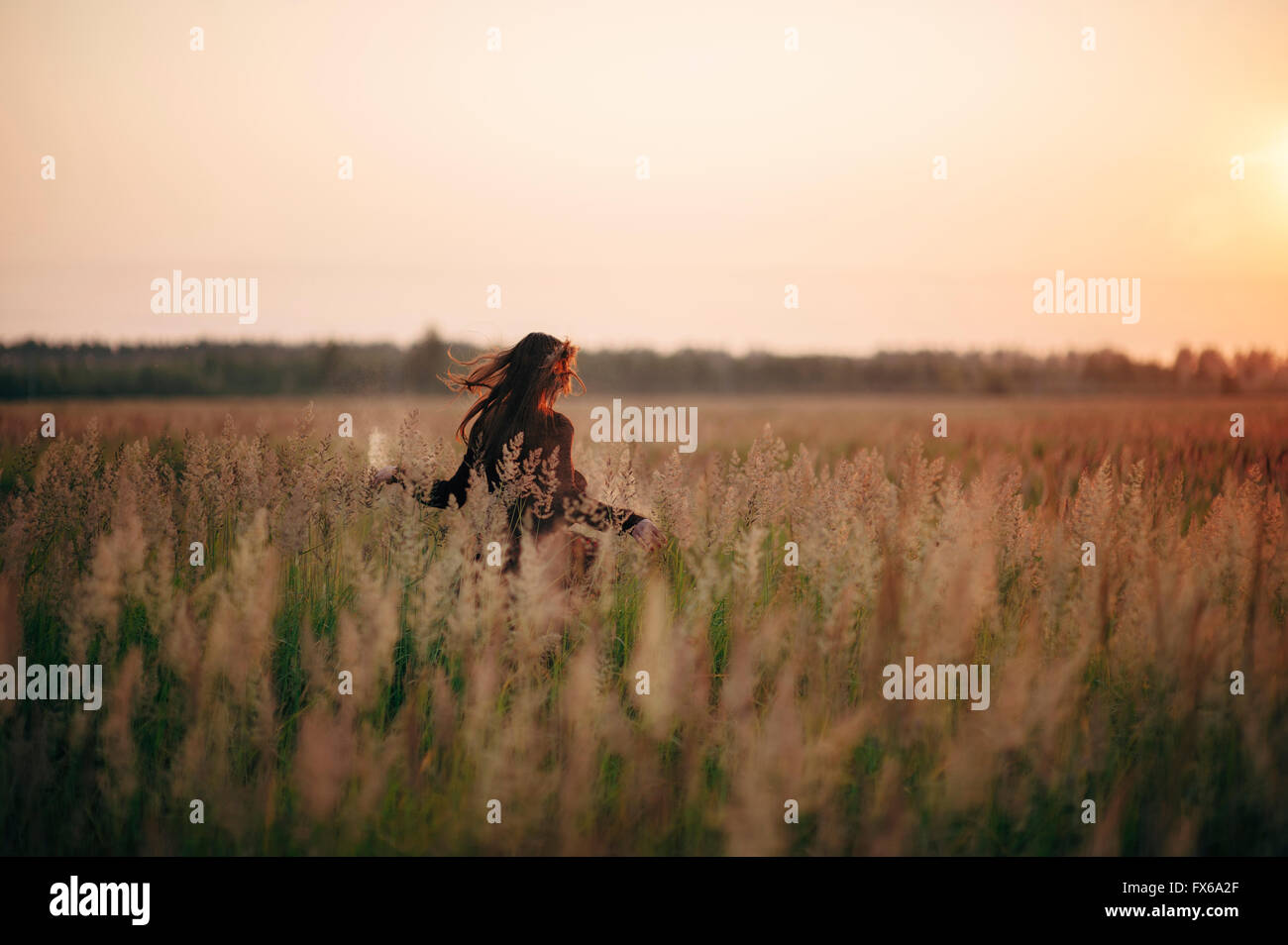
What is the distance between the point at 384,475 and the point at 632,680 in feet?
4.82

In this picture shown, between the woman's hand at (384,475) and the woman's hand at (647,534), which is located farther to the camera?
the woman's hand at (384,475)

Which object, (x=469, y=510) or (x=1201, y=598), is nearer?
(x=1201, y=598)

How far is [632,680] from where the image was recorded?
2959mm

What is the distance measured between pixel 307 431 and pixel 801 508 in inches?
94.3

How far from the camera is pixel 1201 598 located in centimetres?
304

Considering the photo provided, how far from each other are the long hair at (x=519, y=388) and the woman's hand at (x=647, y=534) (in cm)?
74

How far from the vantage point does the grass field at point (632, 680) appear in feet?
7.49

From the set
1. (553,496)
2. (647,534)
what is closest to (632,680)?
(647,534)

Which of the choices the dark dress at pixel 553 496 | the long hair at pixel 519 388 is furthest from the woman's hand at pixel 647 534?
the long hair at pixel 519 388

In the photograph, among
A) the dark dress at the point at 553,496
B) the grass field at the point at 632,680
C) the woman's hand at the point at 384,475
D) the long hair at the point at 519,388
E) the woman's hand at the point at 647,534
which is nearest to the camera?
the grass field at the point at 632,680

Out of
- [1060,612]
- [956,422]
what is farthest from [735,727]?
[956,422]

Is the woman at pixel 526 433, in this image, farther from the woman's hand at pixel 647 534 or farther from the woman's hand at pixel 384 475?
the woman's hand at pixel 647 534

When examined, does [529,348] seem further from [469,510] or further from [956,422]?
[956,422]

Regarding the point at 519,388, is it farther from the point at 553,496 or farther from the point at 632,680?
the point at 632,680
